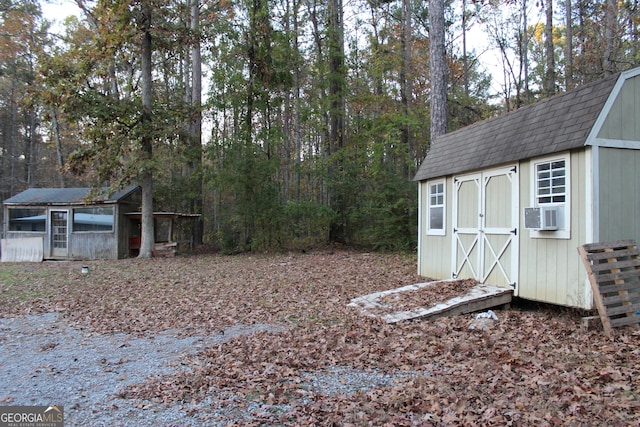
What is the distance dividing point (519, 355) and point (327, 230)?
1454cm

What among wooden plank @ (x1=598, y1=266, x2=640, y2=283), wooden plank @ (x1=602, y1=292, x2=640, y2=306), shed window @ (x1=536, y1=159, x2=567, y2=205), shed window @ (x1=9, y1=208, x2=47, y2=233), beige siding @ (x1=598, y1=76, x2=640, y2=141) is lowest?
wooden plank @ (x1=602, y1=292, x2=640, y2=306)

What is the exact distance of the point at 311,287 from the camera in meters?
9.23

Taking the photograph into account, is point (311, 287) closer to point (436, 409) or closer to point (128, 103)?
point (436, 409)

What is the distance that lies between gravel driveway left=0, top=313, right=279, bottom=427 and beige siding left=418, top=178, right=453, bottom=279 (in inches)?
177

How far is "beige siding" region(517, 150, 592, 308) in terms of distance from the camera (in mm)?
5797

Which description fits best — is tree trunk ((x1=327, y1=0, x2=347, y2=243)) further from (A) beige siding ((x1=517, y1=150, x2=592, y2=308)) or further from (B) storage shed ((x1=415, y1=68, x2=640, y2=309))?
(A) beige siding ((x1=517, y1=150, x2=592, y2=308))

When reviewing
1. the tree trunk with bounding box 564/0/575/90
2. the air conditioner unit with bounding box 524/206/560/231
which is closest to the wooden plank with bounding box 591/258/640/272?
the air conditioner unit with bounding box 524/206/560/231

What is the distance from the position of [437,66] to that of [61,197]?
608 inches

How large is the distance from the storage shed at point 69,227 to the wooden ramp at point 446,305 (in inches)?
510

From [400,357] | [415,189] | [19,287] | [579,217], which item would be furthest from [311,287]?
[415,189]

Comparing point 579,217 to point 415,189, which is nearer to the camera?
point 579,217

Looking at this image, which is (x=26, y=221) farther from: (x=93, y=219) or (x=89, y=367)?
(x=89, y=367)

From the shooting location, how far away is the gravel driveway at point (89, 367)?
339 cm

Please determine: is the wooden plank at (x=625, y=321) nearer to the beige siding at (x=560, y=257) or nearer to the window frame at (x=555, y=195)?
the beige siding at (x=560, y=257)
